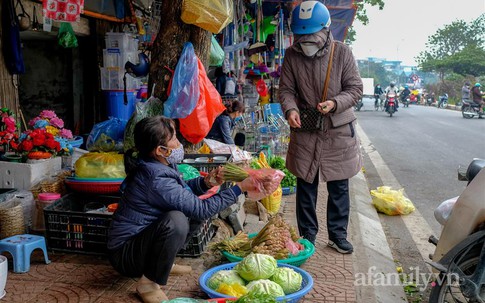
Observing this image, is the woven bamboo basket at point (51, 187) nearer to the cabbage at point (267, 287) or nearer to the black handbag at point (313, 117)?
the black handbag at point (313, 117)

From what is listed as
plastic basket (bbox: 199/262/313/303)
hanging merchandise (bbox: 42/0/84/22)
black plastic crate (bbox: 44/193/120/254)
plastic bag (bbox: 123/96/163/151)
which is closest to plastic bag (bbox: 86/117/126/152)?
plastic bag (bbox: 123/96/163/151)

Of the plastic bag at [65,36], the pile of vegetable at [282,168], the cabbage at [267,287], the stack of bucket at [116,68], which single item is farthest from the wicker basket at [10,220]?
the stack of bucket at [116,68]

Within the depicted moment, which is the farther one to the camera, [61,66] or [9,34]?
[61,66]

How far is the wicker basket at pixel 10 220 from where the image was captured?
15.0ft

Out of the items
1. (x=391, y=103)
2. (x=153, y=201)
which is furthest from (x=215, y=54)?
(x=391, y=103)

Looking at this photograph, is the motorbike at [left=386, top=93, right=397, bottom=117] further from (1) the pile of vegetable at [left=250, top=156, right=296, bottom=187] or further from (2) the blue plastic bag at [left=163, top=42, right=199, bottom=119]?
(2) the blue plastic bag at [left=163, top=42, right=199, bottom=119]

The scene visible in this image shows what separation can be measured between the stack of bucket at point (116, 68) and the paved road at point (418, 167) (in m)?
4.82

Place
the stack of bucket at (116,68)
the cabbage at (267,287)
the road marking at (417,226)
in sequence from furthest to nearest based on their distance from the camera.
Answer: the stack of bucket at (116,68) < the road marking at (417,226) < the cabbage at (267,287)

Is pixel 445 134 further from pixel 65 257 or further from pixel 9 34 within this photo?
pixel 65 257

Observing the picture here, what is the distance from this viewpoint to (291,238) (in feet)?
14.6

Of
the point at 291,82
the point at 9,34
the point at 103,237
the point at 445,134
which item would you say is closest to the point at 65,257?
the point at 103,237

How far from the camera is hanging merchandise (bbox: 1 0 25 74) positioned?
24.6 ft

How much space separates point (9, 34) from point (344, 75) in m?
5.18

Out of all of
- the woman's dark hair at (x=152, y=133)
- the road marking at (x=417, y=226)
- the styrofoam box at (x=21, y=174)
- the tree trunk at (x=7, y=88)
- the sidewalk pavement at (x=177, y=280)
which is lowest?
the road marking at (x=417, y=226)
